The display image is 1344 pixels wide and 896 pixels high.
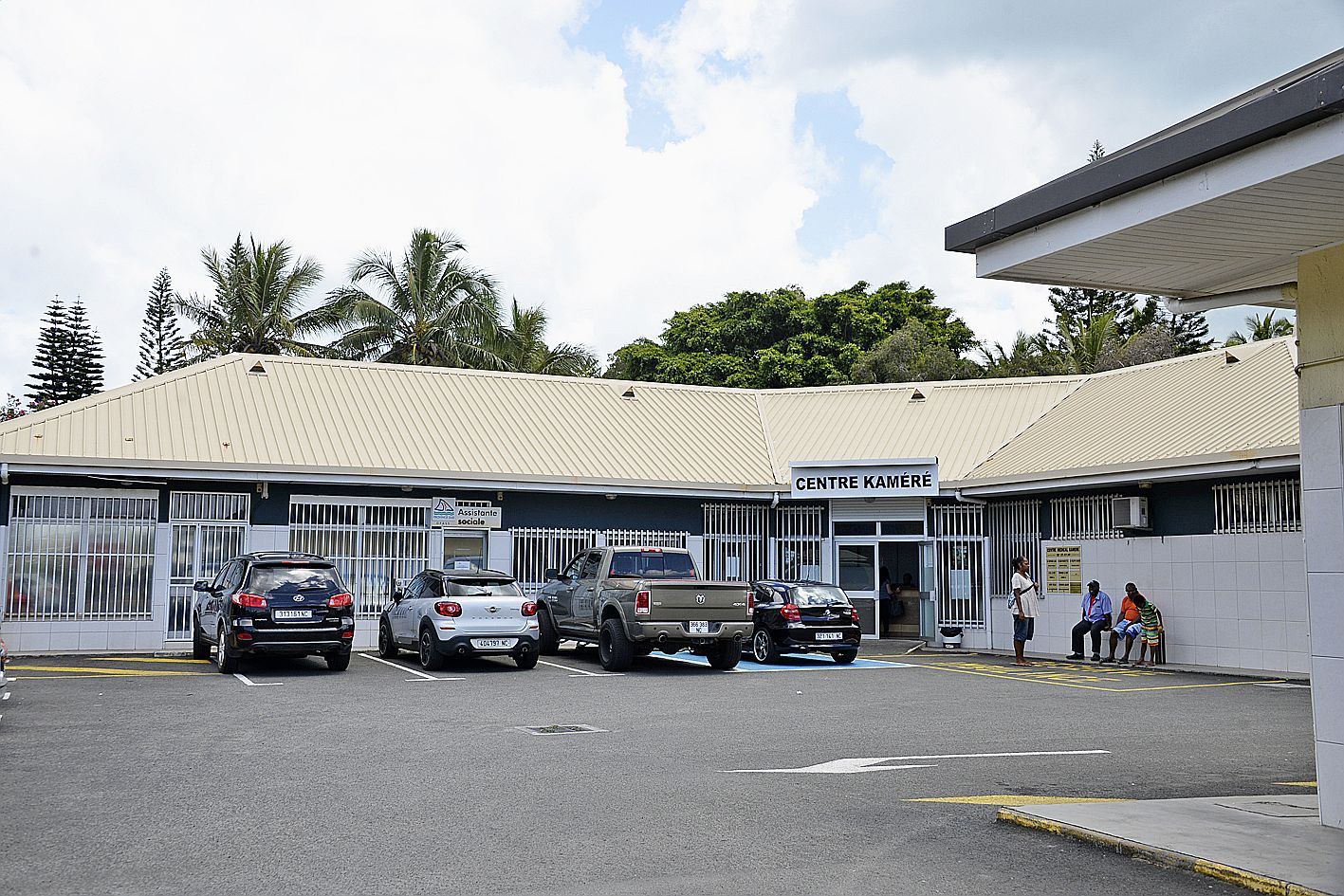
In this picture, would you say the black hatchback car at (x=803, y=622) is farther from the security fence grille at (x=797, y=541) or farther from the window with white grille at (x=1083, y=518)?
the security fence grille at (x=797, y=541)

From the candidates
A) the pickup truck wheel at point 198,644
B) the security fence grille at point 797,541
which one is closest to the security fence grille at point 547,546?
the security fence grille at point 797,541

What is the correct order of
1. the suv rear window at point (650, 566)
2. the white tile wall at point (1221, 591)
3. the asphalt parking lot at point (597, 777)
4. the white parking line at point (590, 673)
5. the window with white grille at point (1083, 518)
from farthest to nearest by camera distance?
1. the window with white grille at point (1083, 518)
2. the suv rear window at point (650, 566)
3. the white tile wall at point (1221, 591)
4. the white parking line at point (590, 673)
5. the asphalt parking lot at point (597, 777)

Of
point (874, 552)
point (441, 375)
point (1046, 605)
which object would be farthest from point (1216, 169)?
point (441, 375)

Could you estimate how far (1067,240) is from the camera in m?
7.44

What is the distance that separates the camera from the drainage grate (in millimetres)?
11891

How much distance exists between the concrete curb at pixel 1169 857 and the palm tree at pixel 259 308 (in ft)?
111

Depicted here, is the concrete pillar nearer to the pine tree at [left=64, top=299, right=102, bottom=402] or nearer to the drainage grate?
the drainage grate

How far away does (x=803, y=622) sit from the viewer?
20.6m

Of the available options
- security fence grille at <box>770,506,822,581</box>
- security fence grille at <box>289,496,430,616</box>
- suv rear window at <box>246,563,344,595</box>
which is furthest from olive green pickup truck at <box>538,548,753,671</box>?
security fence grille at <box>770,506,822,581</box>

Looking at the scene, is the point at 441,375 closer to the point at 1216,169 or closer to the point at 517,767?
the point at 517,767

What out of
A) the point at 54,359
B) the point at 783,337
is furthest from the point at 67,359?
the point at 783,337

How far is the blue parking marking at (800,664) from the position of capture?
1995cm

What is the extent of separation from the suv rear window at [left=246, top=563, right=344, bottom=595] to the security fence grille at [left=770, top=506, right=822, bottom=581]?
37.2 feet

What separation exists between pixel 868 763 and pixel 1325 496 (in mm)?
4286
